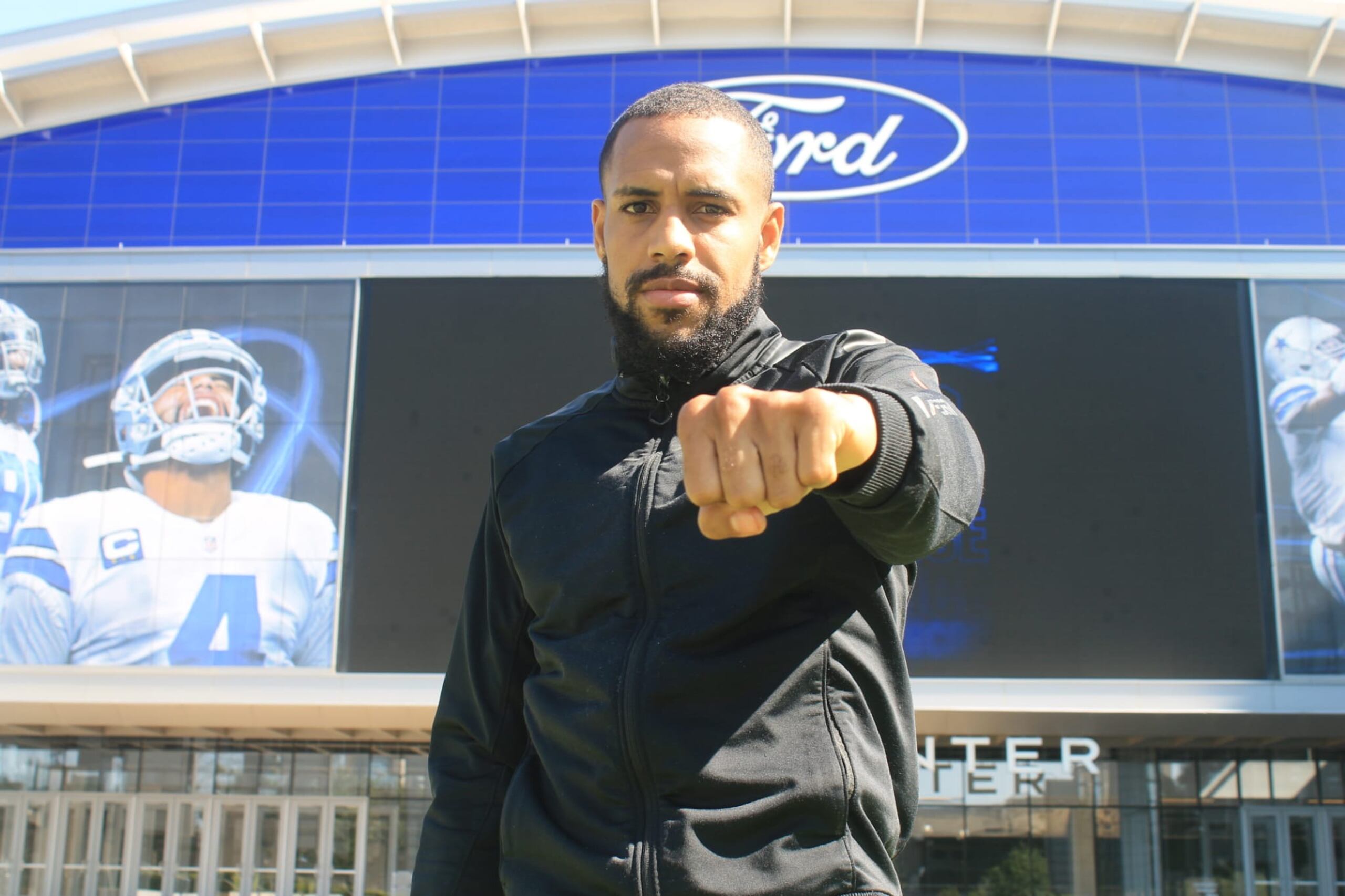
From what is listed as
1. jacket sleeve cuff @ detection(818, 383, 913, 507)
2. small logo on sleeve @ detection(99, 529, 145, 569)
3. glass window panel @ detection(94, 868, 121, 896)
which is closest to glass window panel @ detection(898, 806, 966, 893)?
small logo on sleeve @ detection(99, 529, 145, 569)

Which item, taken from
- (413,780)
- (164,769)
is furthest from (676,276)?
(164,769)

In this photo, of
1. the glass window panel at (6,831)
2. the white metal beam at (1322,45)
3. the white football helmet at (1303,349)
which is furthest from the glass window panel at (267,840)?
the white metal beam at (1322,45)

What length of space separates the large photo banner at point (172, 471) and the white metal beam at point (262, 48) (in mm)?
3116

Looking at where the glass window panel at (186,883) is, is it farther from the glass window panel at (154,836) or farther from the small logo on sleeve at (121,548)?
the small logo on sleeve at (121,548)

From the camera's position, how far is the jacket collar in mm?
1290

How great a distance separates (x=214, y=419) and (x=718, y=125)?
16026 mm

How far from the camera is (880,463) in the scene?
921 mm

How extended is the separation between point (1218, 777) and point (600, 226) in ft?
61.6

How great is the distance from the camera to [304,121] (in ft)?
56.3

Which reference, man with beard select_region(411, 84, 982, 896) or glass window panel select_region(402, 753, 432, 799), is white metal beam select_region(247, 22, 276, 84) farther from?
man with beard select_region(411, 84, 982, 896)

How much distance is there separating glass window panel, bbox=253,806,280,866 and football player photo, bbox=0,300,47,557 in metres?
5.63

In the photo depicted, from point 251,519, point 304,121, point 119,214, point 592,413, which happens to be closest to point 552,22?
point 304,121

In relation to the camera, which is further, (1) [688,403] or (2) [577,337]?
(2) [577,337]

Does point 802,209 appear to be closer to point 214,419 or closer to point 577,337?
point 577,337
